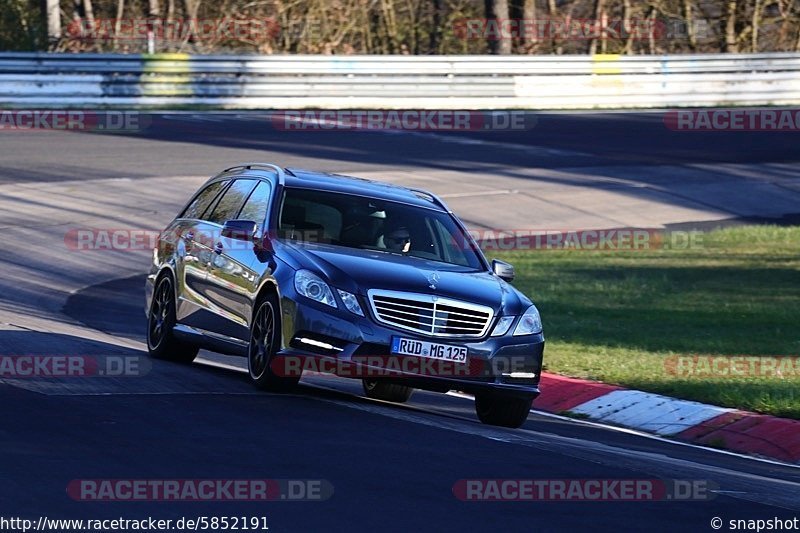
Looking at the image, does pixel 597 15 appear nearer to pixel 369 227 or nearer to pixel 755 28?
pixel 755 28

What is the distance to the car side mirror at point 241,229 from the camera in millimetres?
10641

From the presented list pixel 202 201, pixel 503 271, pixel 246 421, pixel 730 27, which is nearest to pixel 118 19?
pixel 730 27

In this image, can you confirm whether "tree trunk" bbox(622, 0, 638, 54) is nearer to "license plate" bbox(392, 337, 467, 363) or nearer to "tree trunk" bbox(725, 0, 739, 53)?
"tree trunk" bbox(725, 0, 739, 53)

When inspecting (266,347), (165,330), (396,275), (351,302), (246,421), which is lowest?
(165,330)

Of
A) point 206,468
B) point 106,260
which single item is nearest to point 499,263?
point 206,468

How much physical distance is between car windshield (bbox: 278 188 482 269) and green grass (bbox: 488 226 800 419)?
2132 mm

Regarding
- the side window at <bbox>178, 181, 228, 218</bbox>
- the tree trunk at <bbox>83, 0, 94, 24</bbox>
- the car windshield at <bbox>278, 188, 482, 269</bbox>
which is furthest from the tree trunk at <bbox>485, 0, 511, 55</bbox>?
the car windshield at <bbox>278, 188, 482, 269</bbox>

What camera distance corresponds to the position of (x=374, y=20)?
1700 inches

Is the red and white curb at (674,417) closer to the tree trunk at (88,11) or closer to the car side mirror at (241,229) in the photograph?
the car side mirror at (241,229)

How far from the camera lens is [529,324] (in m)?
10.1

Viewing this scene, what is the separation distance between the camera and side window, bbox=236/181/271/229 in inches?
432

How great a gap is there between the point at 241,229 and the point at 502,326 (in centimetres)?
207

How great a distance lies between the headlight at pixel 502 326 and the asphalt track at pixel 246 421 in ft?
2.11

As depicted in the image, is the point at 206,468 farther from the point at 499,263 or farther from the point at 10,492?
the point at 499,263
